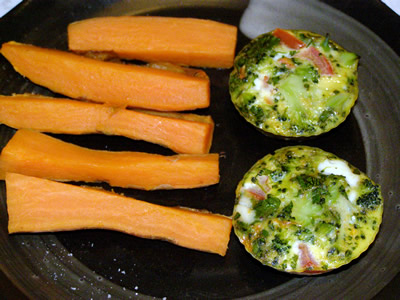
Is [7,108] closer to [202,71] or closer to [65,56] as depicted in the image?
[65,56]

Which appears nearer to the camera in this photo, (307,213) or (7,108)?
(307,213)

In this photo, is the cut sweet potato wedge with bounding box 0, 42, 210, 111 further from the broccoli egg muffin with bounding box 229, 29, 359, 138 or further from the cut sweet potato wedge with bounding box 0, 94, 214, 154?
the broccoli egg muffin with bounding box 229, 29, 359, 138

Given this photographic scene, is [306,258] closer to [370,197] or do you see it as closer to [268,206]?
[268,206]

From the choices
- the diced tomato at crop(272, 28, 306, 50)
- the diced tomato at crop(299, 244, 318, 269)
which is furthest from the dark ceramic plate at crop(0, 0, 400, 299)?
the diced tomato at crop(272, 28, 306, 50)

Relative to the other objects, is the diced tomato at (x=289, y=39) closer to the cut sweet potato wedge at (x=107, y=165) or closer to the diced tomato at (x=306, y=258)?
the cut sweet potato wedge at (x=107, y=165)

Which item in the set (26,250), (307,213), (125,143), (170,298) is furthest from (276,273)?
(26,250)

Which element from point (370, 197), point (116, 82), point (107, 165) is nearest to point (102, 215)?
point (107, 165)
